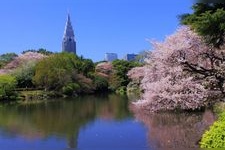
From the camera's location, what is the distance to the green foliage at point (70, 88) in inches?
2193

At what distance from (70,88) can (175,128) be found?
3740 cm

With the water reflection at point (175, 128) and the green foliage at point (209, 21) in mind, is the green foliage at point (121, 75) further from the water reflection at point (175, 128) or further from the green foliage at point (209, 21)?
the green foliage at point (209, 21)

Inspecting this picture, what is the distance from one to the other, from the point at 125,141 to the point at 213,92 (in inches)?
315

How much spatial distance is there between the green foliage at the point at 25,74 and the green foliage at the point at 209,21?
145ft

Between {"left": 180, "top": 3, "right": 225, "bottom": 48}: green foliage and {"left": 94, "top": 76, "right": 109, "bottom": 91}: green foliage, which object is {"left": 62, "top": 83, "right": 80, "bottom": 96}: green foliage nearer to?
{"left": 94, "top": 76, "right": 109, "bottom": 91}: green foliage

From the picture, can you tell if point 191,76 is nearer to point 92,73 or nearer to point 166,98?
point 166,98

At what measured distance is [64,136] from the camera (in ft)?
65.0

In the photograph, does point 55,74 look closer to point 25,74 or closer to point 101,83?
point 25,74

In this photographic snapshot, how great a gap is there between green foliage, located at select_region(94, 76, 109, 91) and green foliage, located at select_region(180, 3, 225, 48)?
51201mm

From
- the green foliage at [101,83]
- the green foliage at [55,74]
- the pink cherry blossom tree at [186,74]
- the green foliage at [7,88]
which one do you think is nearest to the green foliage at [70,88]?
the green foliage at [55,74]

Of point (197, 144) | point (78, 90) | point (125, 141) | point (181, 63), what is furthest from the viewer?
point (78, 90)

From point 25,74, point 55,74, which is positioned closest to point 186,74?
point 55,74

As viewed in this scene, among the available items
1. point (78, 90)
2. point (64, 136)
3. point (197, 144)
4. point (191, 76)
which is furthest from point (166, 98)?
point (78, 90)

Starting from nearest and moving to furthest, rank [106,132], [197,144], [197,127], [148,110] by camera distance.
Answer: [197,144]
[197,127]
[106,132]
[148,110]
